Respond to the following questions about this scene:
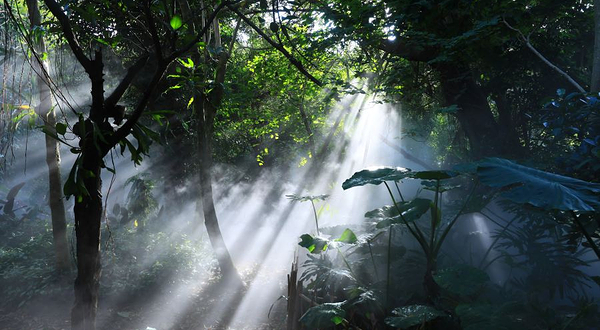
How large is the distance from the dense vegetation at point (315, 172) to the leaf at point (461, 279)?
0.06 feet

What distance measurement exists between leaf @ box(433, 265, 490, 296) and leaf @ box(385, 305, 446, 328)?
0.78ft

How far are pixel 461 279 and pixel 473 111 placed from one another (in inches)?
136

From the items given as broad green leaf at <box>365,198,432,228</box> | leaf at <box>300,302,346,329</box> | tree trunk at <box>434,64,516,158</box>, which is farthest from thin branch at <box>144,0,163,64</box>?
tree trunk at <box>434,64,516,158</box>

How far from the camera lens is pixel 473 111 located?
578 cm

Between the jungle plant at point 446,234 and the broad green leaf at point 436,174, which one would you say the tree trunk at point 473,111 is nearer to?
the jungle plant at point 446,234

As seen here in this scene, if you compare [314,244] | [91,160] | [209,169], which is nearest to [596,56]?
[314,244]

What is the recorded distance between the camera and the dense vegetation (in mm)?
2477

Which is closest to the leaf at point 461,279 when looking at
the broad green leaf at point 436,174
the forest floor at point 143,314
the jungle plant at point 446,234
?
the jungle plant at point 446,234

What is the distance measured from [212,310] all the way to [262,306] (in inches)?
32.6

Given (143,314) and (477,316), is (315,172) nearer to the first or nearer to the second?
(143,314)

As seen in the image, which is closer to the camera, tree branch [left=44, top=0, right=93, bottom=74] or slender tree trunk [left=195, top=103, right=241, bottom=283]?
tree branch [left=44, top=0, right=93, bottom=74]

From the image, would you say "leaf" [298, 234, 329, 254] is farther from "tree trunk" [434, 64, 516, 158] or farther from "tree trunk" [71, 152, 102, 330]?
"tree trunk" [434, 64, 516, 158]

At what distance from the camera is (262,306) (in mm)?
6801

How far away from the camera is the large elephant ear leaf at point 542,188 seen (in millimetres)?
2080
